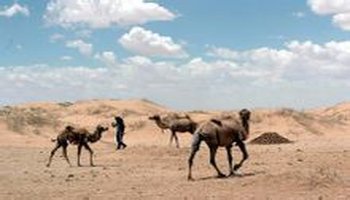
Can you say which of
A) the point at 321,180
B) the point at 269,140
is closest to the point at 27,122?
the point at 269,140

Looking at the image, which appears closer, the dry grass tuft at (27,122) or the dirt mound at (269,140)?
the dirt mound at (269,140)

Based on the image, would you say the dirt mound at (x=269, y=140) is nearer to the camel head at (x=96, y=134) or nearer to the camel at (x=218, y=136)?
the camel head at (x=96, y=134)

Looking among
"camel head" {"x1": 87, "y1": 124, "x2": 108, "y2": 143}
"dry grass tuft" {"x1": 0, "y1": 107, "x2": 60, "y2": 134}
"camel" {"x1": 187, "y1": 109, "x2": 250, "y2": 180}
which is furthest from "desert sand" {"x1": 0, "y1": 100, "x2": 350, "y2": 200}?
"dry grass tuft" {"x1": 0, "y1": 107, "x2": 60, "y2": 134}

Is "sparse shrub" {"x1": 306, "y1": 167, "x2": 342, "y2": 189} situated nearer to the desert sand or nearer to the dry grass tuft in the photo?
the desert sand

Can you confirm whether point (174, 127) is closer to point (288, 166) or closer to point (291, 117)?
point (288, 166)

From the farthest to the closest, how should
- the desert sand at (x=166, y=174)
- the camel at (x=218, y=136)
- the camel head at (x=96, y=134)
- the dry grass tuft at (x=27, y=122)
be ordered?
the dry grass tuft at (x=27, y=122) → the camel head at (x=96, y=134) → the camel at (x=218, y=136) → the desert sand at (x=166, y=174)

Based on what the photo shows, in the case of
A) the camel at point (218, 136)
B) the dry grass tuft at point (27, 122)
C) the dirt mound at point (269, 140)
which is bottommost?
the camel at point (218, 136)

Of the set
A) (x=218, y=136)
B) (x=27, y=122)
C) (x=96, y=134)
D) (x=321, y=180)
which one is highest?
(x=27, y=122)

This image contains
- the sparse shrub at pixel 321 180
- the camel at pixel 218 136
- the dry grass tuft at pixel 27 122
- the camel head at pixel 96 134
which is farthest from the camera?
the dry grass tuft at pixel 27 122

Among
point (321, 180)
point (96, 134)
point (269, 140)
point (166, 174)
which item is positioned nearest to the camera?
point (321, 180)

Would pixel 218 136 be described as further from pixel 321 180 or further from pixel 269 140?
pixel 269 140

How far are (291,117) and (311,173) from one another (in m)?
39.2

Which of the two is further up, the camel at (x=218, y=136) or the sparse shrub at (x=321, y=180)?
the camel at (x=218, y=136)

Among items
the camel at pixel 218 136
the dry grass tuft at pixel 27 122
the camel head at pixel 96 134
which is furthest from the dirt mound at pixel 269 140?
the dry grass tuft at pixel 27 122
